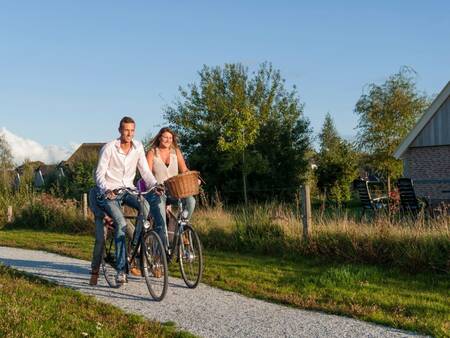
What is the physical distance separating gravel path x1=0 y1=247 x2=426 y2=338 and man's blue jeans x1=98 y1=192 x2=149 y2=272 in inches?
16.9

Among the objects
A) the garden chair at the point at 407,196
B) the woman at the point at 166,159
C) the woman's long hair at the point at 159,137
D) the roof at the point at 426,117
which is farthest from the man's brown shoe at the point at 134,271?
the roof at the point at 426,117

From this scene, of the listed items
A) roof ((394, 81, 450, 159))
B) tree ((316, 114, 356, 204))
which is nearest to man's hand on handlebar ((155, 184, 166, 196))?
roof ((394, 81, 450, 159))

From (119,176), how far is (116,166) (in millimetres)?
129

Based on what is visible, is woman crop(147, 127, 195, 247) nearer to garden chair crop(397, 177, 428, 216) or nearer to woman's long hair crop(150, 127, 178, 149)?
woman's long hair crop(150, 127, 178, 149)

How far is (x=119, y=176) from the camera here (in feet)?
23.7

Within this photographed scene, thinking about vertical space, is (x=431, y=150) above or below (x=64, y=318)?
above

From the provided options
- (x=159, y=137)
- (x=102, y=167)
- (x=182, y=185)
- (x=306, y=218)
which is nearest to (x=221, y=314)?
(x=182, y=185)

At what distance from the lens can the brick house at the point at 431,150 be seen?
2058 cm

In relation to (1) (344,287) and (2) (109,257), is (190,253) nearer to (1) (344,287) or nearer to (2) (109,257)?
(2) (109,257)

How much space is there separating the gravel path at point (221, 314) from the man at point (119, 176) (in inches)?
22.4

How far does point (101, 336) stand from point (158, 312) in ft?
3.99

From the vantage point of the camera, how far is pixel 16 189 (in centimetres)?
2348

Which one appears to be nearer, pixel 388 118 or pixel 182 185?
pixel 182 185

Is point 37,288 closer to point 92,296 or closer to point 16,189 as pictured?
point 92,296
